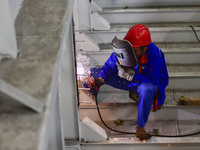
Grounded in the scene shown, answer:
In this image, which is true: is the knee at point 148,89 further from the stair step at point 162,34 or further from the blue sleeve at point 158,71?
the stair step at point 162,34

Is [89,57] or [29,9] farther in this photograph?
[89,57]

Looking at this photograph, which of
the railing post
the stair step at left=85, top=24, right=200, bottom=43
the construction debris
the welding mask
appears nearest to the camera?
the railing post

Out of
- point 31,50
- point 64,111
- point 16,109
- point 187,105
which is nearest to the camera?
point 16,109

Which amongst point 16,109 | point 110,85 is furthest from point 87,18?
point 16,109

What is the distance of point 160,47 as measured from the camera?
519cm

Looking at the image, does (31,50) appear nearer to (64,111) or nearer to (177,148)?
(64,111)

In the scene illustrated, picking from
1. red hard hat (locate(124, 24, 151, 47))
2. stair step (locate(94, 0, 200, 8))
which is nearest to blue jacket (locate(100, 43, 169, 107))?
red hard hat (locate(124, 24, 151, 47))

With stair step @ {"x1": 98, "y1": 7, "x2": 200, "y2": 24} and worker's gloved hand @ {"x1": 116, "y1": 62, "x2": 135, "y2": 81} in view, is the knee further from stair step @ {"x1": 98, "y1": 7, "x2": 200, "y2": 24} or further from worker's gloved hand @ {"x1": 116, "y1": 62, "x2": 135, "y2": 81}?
stair step @ {"x1": 98, "y1": 7, "x2": 200, "y2": 24}

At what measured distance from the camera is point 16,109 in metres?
1.70

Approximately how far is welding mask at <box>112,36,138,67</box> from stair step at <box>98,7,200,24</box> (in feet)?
4.53

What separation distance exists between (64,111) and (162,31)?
2.18 metres

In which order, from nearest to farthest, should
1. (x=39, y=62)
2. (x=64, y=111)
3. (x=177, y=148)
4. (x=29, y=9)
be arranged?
(x=39, y=62) < (x=29, y=9) < (x=64, y=111) < (x=177, y=148)

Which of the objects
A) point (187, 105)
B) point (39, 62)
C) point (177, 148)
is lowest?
point (177, 148)

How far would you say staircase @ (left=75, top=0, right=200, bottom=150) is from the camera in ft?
15.5
